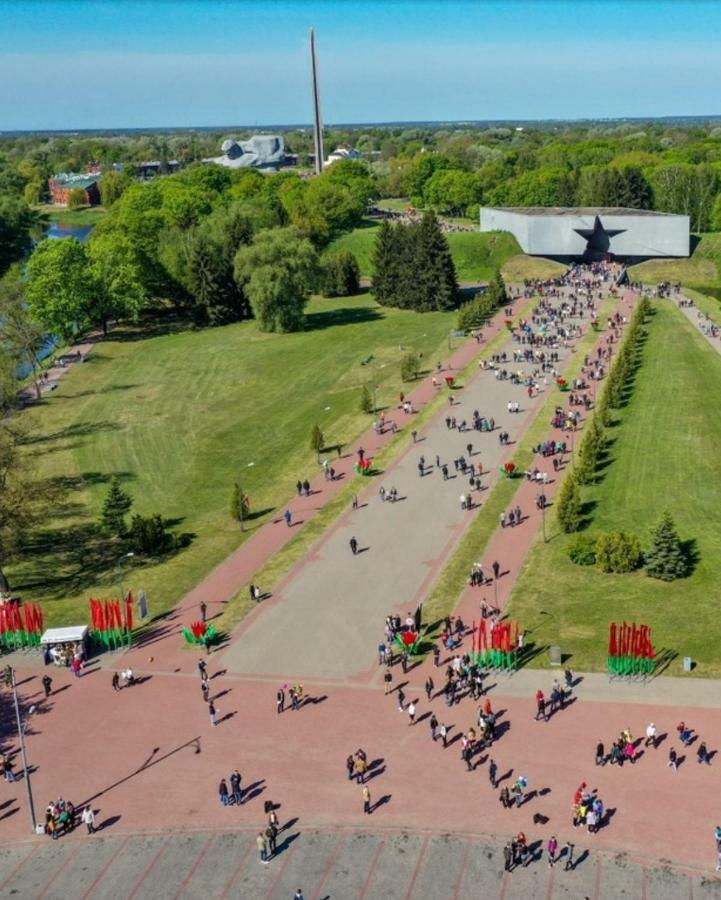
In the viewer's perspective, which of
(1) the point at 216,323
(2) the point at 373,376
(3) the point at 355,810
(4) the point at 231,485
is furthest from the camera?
(1) the point at 216,323

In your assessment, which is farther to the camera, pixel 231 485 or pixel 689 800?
pixel 231 485

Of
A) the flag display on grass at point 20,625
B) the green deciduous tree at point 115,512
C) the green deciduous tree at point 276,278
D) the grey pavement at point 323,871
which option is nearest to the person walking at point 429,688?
the grey pavement at point 323,871

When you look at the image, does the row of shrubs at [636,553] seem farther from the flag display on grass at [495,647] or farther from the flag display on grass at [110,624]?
the flag display on grass at [110,624]

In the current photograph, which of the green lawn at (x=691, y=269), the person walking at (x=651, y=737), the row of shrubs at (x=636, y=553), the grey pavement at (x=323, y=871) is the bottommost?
the grey pavement at (x=323, y=871)

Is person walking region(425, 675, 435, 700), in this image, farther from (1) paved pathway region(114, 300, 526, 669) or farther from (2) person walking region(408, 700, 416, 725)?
(1) paved pathway region(114, 300, 526, 669)

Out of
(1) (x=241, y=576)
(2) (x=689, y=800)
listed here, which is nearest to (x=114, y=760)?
(1) (x=241, y=576)

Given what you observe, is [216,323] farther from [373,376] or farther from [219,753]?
[219,753]
